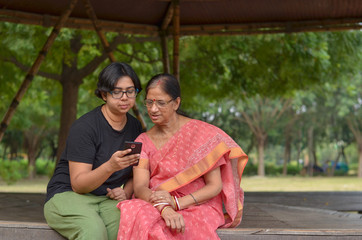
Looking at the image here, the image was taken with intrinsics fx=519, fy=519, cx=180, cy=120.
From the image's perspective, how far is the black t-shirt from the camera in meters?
3.38

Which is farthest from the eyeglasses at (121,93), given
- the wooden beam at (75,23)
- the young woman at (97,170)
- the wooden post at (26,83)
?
the wooden beam at (75,23)

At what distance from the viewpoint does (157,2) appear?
7316 millimetres

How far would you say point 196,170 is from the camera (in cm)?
337

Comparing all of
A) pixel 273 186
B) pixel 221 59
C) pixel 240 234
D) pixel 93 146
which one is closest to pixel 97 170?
pixel 93 146

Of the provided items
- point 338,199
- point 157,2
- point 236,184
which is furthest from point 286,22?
point 236,184

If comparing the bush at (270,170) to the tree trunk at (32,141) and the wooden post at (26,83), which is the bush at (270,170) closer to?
the tree trunk at (32,141)

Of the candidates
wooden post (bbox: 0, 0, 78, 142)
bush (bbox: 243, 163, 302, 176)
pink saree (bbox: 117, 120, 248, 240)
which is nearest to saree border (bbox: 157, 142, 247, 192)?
pink saree (bbox: 117, 120, 248, 240)

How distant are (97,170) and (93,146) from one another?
0.25 meters

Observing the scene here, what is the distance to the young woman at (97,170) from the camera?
3.23m

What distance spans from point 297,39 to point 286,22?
3.53 metres

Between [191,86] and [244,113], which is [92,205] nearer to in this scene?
[191,86]

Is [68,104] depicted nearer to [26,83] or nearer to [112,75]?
[26,83]

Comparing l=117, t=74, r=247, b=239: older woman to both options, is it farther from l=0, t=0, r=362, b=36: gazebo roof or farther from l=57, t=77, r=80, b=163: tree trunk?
l=57, t=77, r=80, b=163: tree trunk

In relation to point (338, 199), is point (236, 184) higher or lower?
higher
